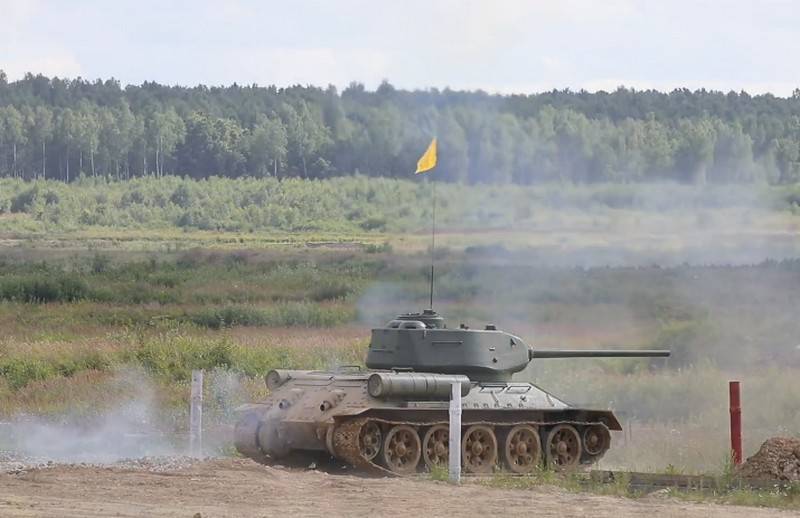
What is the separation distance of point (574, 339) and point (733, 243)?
15.7 ft

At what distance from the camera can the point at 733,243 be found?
33.7 metres

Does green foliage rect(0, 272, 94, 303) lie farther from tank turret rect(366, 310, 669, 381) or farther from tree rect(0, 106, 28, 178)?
tree rect(0, 106, 28, 178)

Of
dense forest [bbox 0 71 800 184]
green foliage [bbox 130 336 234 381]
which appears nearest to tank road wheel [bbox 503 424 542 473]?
dense forest [bbox 0 71 800 184]

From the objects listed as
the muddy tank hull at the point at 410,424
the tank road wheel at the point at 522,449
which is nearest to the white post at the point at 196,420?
the muddy tank hull at the point at 410,424

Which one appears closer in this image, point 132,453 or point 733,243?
point 132,453

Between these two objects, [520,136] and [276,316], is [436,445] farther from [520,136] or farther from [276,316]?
[276,316]

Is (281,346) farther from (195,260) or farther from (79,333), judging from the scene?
(195,260)

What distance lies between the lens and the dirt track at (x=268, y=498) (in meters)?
14.6

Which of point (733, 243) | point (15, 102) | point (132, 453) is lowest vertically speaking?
point (132, 453)

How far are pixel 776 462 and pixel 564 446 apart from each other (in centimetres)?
454

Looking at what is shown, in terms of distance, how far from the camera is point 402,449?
19.9m

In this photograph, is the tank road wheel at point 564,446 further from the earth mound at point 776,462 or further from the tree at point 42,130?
the tree at point 42,130

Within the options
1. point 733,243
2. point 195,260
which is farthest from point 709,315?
point 195,260

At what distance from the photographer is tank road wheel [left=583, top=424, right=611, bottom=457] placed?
2172 centimetres
